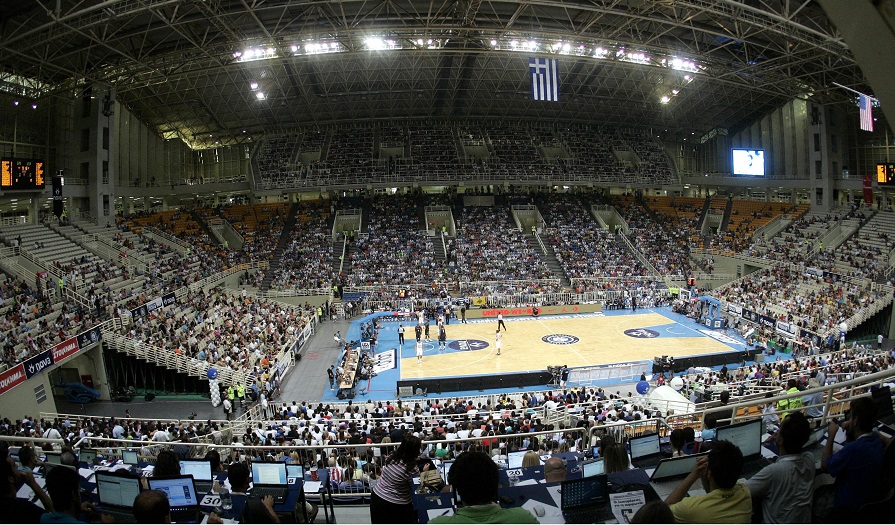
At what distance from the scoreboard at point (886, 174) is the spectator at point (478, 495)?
44863 mm

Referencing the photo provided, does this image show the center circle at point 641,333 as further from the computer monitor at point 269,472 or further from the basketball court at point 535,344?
the computer monitor at point 269,472

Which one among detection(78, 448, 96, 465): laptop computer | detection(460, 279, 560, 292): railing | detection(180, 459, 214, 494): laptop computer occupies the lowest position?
detection(78, 448, 96, 465): laptop computer

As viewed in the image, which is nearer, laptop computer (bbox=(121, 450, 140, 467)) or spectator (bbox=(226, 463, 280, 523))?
spectator (bbox=(226, 463, 280, 523))

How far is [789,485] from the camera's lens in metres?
4.70

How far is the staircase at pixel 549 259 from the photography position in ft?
143

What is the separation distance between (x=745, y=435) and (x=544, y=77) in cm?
2925

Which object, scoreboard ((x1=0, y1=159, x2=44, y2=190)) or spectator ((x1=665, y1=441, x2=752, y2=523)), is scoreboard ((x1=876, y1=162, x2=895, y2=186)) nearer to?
spectator ((x1=665, y1=441, x2=752, y2=523))

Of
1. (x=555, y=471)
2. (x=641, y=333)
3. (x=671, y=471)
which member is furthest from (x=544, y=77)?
(x=671, y=471)

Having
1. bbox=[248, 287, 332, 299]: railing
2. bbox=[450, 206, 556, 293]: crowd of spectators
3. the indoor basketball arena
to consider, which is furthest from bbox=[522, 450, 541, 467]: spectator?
bbox=[248, 287, 332, 299]: railing

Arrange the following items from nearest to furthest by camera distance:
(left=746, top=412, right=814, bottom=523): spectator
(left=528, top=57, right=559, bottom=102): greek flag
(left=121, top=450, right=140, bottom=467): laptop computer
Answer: (left=746, top=412, right=814, bottom=523): spectator
(left=121, top=450, right=140, bottom=467): laptop computer
(left=528, top=57, right=559, bottom=102): greek flag

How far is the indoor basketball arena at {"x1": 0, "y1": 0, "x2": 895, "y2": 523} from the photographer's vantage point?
5.87 meters

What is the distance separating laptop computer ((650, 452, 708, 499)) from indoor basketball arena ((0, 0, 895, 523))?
32 mm

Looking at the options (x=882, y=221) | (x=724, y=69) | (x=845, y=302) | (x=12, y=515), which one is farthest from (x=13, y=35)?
(x=882, y=221)

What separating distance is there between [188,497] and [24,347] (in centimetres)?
1878
